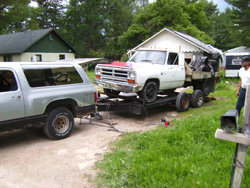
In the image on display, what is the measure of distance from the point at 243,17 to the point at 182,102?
3080cm

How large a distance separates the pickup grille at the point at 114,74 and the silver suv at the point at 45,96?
1429mm

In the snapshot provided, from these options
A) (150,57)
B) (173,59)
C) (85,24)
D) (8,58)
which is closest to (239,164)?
(150,57)

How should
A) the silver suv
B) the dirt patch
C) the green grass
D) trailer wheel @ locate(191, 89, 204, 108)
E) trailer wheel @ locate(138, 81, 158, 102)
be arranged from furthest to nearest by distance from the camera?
1. trailer wheel @ locate(191, 89, 204, 108)
2. trailer wheel @ locate(138, 81, 158, 102)
3. the silver suv
4. the dirt patch
5. the green grass

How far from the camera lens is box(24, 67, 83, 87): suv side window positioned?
591cm

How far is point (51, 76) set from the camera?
630 cm

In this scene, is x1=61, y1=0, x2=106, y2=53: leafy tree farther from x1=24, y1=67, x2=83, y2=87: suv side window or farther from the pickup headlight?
x1=24, y1=67, x2=83, y2=87: suv side window

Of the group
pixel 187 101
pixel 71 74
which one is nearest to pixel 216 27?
pixel 187 101

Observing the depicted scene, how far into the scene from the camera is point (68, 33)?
50.6 m

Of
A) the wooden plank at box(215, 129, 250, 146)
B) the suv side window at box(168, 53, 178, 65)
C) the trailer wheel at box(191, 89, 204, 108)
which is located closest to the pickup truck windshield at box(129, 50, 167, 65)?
the suv side window at box(168, 53, 178, 65)

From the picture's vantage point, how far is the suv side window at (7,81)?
5613mm

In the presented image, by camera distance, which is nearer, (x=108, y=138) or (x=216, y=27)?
(x=108, y=138)

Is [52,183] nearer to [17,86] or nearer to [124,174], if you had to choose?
[124,174]

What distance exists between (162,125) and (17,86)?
4342 mm

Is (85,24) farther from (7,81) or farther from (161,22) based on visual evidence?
(7,81)
